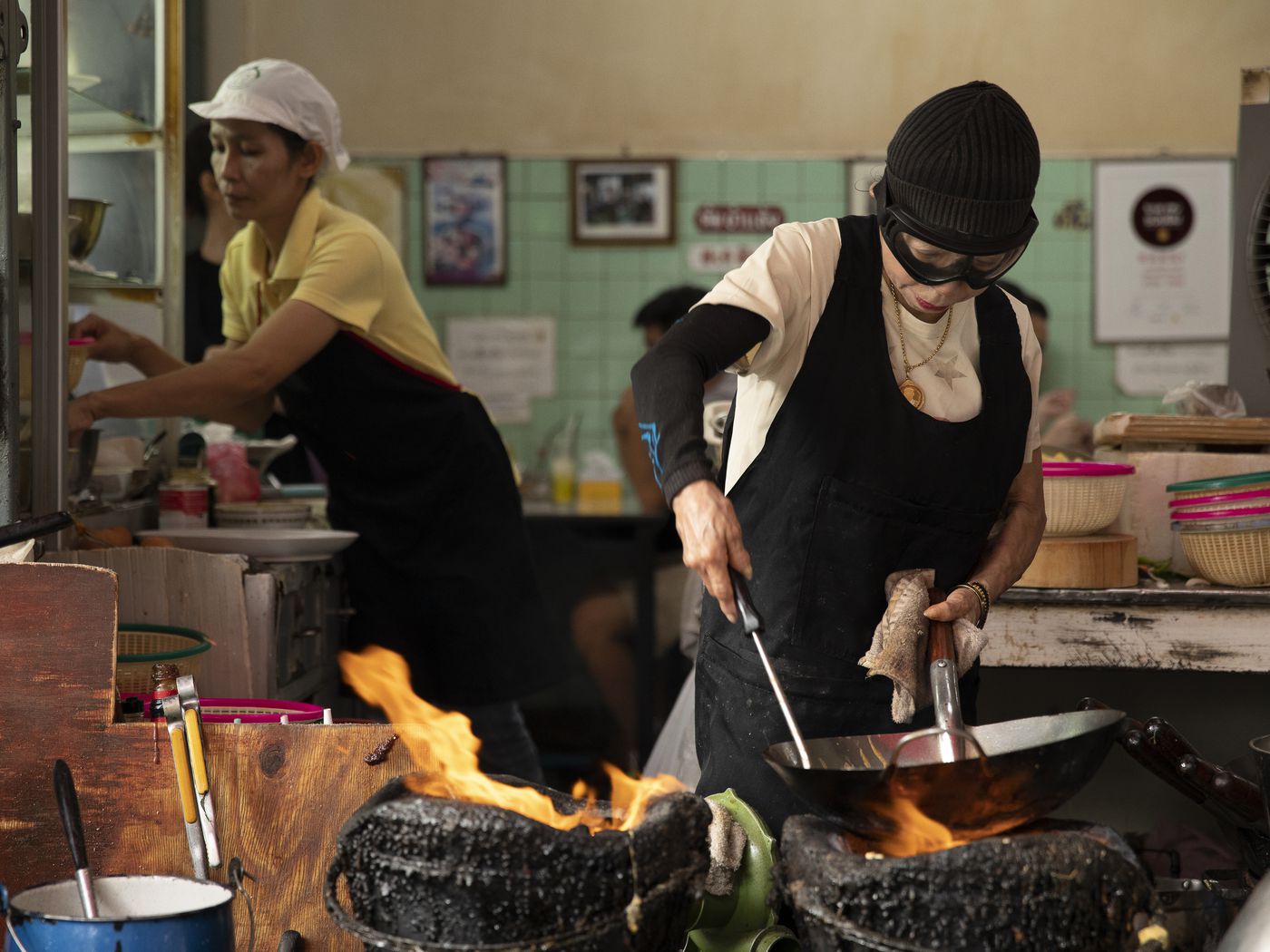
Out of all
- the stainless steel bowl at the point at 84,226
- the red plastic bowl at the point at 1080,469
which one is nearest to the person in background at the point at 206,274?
the stainless steel bowl at the point at 84,226

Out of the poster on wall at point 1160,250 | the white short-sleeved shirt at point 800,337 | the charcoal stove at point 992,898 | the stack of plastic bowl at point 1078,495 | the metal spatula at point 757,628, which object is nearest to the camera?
the charcoal stove at point 992,898

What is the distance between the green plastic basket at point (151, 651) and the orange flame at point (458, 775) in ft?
1.12

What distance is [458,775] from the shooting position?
1.29 m

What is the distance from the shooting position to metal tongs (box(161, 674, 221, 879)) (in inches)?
56.9

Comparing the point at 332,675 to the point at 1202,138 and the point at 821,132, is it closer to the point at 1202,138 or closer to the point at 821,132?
the point at 821,132

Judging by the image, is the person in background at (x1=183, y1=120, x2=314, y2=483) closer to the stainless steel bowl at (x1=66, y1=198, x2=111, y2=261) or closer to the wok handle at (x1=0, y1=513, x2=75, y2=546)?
the stainless steel bowl at (x1=66, y1=198, x2=111, y2=261)

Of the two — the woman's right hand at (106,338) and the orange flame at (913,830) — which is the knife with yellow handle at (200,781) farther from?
the woman's right hand at (106,338)

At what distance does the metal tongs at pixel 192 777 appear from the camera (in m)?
1.45

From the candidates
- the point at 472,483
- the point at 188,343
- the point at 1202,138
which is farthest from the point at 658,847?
the point at 1202,138

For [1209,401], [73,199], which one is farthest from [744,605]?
[1209,401]

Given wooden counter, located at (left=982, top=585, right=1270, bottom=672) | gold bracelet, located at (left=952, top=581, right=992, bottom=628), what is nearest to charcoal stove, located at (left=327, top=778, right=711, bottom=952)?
gold bracelet, located at (left=952, top=581, right=992, bottom=628)

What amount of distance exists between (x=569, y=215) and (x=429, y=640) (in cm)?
299

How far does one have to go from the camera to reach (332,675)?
3070 mm

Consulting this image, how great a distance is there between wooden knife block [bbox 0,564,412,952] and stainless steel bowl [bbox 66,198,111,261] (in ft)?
3.77
